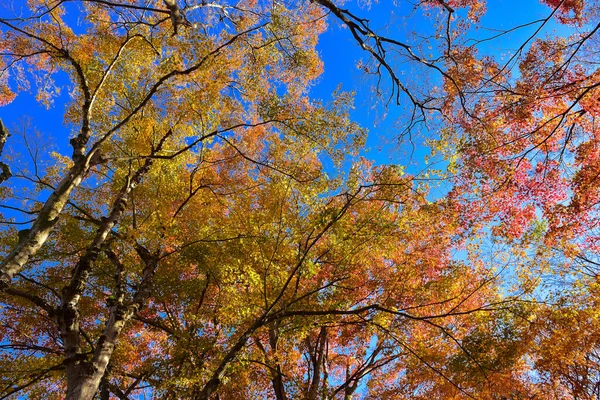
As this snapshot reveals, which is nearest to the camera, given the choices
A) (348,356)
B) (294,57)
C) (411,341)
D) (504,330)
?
(294,57)

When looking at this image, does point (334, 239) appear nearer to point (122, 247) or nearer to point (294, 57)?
point (294, 57)

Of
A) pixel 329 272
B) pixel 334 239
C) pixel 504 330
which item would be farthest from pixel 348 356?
pixel 334 239

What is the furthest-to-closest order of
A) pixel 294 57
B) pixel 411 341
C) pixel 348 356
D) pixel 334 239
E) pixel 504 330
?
pixel 348 356 → pixel 504 330 → pixel 411 341 → pixel 334 239 → pixel 294 57

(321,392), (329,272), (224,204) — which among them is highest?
(224,204)

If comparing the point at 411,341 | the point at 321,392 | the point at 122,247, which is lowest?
the point at 321,392

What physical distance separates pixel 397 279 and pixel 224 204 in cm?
489

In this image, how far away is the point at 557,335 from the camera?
852 centimetres

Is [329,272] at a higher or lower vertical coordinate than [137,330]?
higher

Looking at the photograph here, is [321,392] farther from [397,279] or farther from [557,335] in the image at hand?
[557,335]

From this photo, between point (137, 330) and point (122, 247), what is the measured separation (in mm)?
3212

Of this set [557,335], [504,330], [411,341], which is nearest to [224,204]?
[411,341]

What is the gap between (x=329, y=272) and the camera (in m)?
9.13

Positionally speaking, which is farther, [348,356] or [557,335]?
[348,356]

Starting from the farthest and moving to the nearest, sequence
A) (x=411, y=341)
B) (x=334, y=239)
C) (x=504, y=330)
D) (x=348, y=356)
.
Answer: (x=348, y=356) < (x=504, y=330) < (x=411, y=341) < (x=334, y=239)
